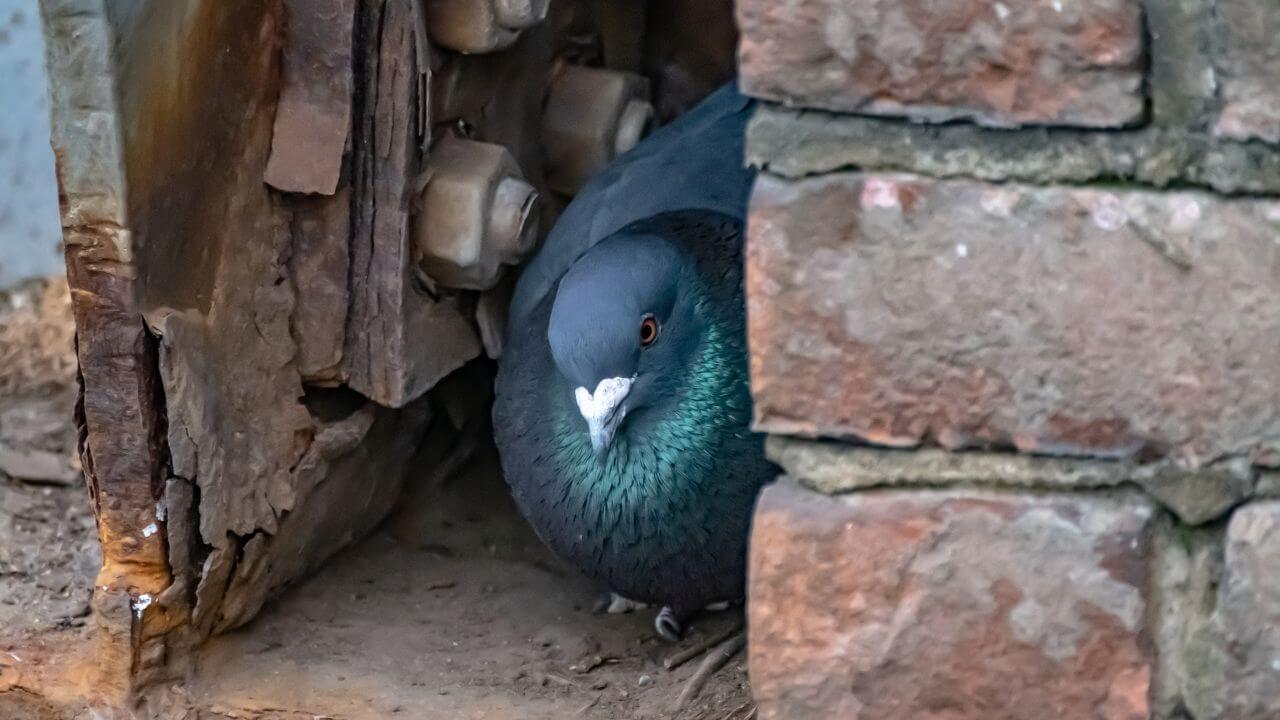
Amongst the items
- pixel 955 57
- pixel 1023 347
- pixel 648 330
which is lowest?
pixel 648 330

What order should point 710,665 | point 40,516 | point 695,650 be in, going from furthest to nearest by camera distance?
point 40,516
point 695,650
point 710,665

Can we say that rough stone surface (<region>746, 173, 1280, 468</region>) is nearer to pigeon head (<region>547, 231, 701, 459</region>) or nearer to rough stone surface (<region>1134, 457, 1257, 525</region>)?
rough stone surface (<region>1134, 457, 1257, 525</region>)

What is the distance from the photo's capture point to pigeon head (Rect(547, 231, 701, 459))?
2.26 metres

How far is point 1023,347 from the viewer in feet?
4.12

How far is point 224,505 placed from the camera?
7.97 feet

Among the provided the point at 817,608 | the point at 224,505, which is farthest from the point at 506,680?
the point at 817,608

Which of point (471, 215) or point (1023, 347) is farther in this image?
point (471, 215)

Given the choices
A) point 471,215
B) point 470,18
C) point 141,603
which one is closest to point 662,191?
point 471,215

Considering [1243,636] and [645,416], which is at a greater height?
[1243,636]

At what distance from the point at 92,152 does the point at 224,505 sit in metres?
0.63

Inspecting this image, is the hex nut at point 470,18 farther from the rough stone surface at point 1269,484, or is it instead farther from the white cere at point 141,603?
the rough stone surface at point 1269,484

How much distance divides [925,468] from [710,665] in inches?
52.5

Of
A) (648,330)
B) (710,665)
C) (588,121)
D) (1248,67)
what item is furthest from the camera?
(588,121)

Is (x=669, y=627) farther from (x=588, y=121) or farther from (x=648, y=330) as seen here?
(x=588, y=121)
